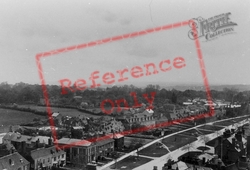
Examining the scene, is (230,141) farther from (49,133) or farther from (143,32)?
(49,133)

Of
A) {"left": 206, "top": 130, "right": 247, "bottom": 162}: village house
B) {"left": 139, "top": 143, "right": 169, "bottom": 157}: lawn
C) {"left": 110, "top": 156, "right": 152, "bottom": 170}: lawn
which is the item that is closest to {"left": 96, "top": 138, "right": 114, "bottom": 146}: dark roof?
{"left": 110, "top": 156, "right": 152, "bottom": 170}: lawn

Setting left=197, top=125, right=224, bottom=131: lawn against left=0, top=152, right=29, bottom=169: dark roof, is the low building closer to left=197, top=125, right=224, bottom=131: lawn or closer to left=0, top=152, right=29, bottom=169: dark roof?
left=197, top=125, right=224, bottom=131: lawn

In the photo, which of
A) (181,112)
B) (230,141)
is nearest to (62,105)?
(181,112)

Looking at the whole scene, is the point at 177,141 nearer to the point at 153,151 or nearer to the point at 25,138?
the point at 153,151

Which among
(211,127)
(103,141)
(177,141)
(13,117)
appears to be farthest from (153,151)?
(13,117)

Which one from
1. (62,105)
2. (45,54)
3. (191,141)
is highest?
(45,54)

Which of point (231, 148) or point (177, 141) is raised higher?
point (231, 148)

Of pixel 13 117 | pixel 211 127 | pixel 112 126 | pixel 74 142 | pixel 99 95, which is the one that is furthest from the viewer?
pixel 99 95
